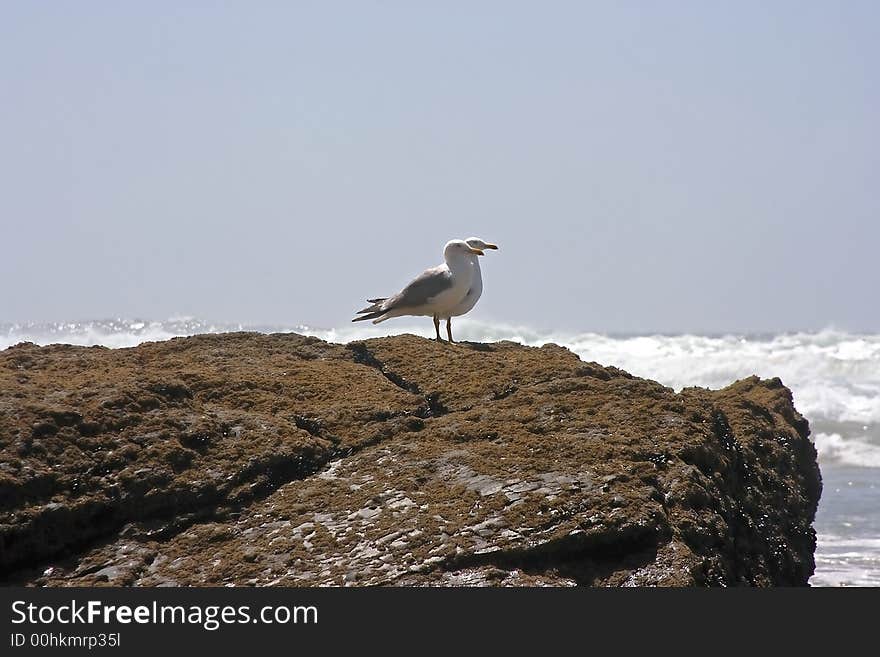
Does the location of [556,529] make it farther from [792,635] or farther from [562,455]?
[792,635]

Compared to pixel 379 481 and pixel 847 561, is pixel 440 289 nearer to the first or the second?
pixel 847 561

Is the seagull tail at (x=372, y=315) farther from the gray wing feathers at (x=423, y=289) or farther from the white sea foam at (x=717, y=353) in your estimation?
Answer: the white sea foam at (x=717, y=353)

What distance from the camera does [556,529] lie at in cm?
423

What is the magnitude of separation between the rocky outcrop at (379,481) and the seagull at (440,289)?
2.84m

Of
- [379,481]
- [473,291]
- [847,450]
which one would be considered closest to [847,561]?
[473,291]

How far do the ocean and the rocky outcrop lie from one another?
419 centimetres

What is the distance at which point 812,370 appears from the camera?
27188 mm

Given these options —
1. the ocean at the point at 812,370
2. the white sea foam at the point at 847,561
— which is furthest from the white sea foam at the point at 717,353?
the white sea foam at the point at 847,561

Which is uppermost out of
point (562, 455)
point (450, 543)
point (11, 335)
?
point (11, 335)

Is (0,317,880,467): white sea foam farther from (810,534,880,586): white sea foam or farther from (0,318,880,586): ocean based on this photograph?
(810,534,880,586): white sea foam

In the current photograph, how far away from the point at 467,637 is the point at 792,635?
1169 mm

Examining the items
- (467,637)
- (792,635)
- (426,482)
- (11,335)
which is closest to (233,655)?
(467,637)

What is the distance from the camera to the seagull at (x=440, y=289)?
28.8 feet

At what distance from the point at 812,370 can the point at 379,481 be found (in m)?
24.3
